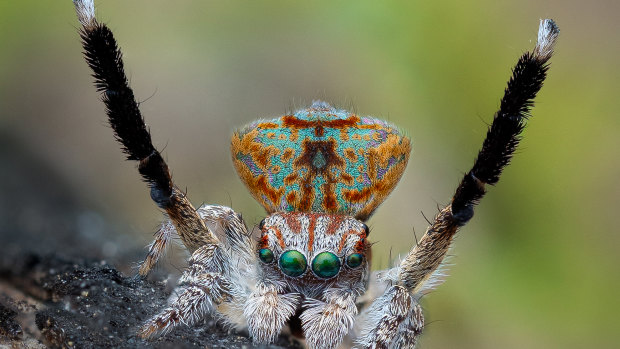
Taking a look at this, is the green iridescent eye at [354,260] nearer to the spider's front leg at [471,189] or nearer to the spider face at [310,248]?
the spider face at [310,248]

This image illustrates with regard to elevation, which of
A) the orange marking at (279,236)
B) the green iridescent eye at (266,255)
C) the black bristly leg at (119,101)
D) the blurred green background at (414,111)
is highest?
the blurred green background at (414,111)

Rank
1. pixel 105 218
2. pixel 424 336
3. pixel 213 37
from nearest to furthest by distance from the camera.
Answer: pixel 424 336 < pixel 105 218 < pixel 213 37

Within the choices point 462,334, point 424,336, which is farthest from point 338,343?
point 462,334

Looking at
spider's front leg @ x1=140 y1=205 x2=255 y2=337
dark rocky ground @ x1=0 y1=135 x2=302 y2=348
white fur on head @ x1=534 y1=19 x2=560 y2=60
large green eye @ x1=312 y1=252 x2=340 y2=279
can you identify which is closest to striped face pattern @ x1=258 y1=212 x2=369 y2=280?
→ large green eye @ x1=312 y1=252 x2=340 y2=279

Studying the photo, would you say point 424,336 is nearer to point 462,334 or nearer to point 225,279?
point 225,279

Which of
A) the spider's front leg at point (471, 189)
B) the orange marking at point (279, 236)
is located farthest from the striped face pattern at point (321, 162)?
the spider's front leg at point (471, 189)

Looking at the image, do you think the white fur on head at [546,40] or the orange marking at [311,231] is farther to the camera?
the orange marking at [311,231]
